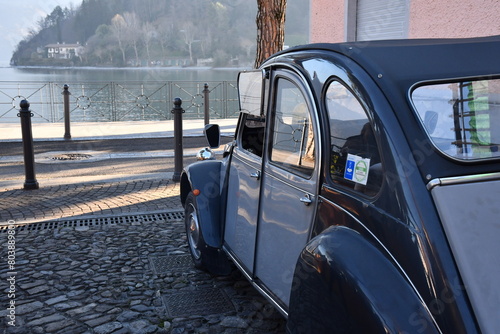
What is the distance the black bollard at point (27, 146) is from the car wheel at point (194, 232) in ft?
11.2

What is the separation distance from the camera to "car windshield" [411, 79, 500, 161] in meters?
2.19

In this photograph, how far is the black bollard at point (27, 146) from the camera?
275 inches

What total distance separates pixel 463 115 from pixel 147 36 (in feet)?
164

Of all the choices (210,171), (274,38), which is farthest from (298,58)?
(274,38)

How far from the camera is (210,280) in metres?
4.32

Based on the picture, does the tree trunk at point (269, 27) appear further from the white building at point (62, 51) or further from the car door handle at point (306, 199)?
the white building at point (62, 51)

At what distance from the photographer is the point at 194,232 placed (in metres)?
4.43

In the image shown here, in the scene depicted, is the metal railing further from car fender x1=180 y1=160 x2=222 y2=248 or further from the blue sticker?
the blue sticker

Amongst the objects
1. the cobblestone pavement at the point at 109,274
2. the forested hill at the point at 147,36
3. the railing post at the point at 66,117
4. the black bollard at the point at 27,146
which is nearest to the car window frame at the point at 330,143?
the cobblestone pavement at the point at 109,274

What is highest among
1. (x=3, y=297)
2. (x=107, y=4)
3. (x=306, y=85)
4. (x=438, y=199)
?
(x=107, y=4)

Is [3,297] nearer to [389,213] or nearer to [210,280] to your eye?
[210,280]

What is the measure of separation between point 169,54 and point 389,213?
159ft

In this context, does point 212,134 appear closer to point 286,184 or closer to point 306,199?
point 286,184

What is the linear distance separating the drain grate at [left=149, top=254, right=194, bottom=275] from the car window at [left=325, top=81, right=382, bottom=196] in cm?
236
